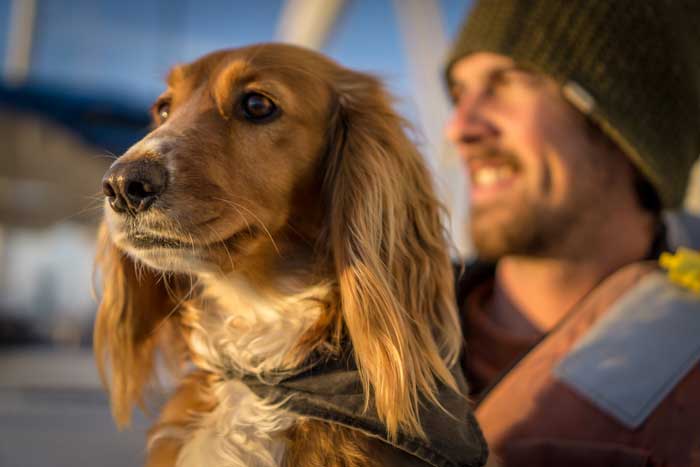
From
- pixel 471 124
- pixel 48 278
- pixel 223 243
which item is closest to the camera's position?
pixel 223 243

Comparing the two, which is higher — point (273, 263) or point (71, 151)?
point (273, 263)

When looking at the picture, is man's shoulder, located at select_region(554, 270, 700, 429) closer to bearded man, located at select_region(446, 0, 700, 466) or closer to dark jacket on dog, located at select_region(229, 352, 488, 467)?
bearded man, located at select_region(446, 0, 700, 466)

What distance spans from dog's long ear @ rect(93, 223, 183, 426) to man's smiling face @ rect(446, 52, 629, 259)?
139cm

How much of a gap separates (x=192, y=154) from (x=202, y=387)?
651 mm

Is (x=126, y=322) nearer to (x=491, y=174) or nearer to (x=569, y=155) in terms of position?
(x=491, y=174)

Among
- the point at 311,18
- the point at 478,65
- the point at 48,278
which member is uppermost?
the point at 478,65

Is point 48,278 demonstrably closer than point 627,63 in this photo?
No

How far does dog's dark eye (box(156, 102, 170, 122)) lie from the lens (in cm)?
186

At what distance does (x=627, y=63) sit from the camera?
2.54 m

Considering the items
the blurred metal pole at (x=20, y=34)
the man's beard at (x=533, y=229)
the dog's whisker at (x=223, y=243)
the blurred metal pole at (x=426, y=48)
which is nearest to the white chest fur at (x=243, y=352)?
the dog's whisker at (x=223, y=243)

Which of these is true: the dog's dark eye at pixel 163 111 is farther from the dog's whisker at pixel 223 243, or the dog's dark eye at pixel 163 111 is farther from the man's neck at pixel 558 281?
the man's neck at pixel 558 281

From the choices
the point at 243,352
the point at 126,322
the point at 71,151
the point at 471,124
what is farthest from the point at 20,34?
the point at 243,352

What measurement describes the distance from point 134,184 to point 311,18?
9.94m

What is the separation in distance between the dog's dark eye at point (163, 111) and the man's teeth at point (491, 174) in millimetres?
1409
